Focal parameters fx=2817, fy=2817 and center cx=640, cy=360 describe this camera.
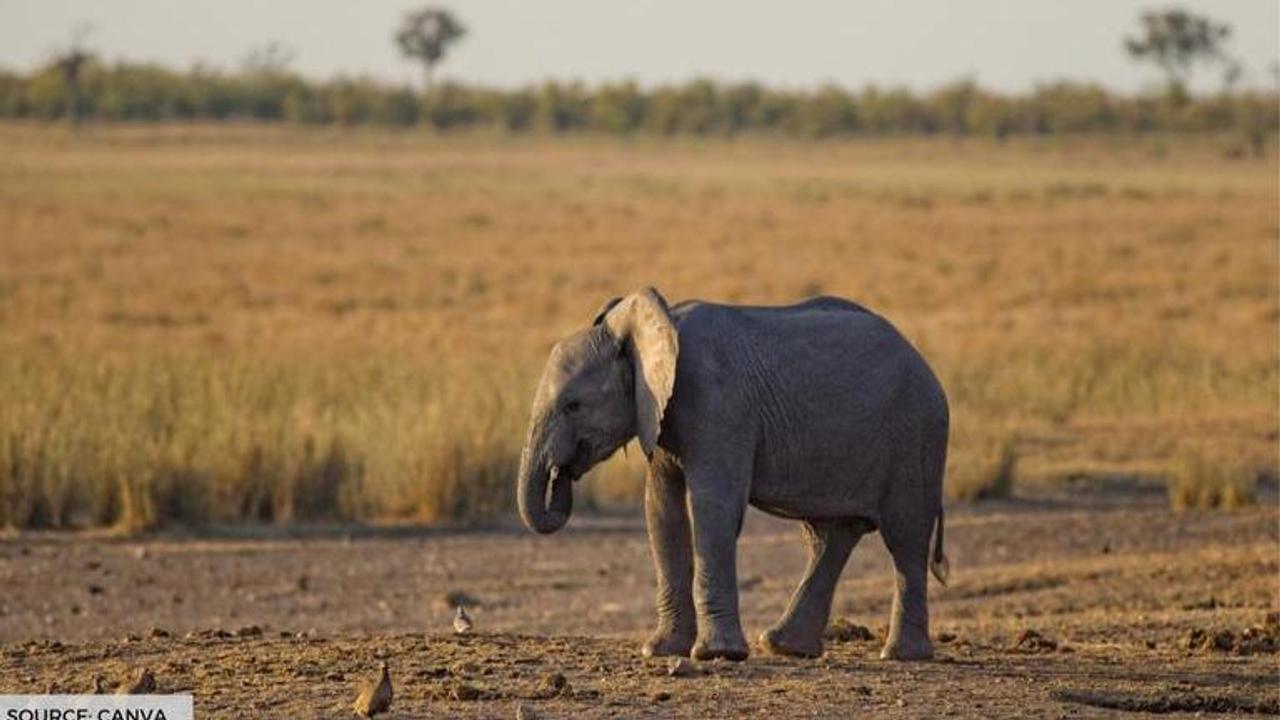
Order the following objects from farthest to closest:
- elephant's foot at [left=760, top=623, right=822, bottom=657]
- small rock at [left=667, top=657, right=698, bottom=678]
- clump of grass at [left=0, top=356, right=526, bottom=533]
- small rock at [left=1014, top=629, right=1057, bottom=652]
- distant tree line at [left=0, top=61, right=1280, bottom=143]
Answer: distant tree line at [left=0, top=61, right=1280, bottom=143] → clump of grass at [left=0, top=356, right=526, bottom=533] → small rock at [left=1014, top=629, right=1057, bottom=652] → elephant's foot at [left=760, top=623, right=822, bottom=657] → small rock at [left=667, top=657, right=698, bottom=678]

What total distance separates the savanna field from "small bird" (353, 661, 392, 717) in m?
0.26

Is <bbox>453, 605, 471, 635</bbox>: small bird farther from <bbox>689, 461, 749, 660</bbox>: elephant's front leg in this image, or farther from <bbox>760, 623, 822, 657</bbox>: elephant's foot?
<bbox>760, 623, 822, 657</bbox>: elephant's foot

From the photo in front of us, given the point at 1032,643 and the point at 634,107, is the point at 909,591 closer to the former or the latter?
the point at 1032,643

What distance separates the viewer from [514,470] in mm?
17297

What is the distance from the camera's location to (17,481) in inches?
652

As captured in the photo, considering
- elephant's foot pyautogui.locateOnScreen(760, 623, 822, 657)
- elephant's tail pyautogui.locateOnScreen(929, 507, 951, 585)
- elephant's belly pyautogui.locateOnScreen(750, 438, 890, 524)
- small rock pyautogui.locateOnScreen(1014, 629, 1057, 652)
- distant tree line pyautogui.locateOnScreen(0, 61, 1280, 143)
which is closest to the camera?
elephant's belly pyautogui.locateOnScreen(750, 438, 890, 524)

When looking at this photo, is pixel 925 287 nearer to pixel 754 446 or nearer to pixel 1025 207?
pixel 1025 207

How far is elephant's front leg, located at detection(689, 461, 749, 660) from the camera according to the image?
31.3ft

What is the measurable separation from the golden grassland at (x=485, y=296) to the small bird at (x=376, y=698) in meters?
8.24

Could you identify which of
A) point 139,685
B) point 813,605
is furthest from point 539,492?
point 139,685

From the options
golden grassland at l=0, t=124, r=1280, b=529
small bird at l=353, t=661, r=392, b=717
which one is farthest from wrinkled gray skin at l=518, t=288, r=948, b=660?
golden grassland at l=0, t=124, r=1280, b=529

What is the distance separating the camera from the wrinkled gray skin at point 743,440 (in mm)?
9578

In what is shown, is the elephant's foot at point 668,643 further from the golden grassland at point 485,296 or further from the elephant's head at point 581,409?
the golden grassland at point 485,296

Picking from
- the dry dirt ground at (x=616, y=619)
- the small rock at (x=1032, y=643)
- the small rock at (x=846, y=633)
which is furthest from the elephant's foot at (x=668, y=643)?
the small rock at (x=1032, y=643)
